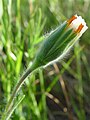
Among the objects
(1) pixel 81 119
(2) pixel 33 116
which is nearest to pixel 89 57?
(1) pixel 81 119

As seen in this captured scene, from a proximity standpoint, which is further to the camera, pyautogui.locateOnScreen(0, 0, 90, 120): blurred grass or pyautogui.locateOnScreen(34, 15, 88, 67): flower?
pyautogui.locateOnScreen(0, 0, 90, 120): blurred grass

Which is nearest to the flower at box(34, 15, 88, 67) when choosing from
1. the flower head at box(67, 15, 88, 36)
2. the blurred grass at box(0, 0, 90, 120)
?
the flower head at box(67, 15, 88, 36)

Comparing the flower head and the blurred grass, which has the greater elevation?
the blurred grass

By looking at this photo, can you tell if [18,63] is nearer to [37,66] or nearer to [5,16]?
[5,16]

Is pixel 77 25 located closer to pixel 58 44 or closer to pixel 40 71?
pixel 58 44

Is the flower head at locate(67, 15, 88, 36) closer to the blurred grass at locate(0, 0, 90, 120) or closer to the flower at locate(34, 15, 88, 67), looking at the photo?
the flower at locate(34, 15, 88, 67)

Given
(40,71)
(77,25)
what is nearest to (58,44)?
(77,25)
